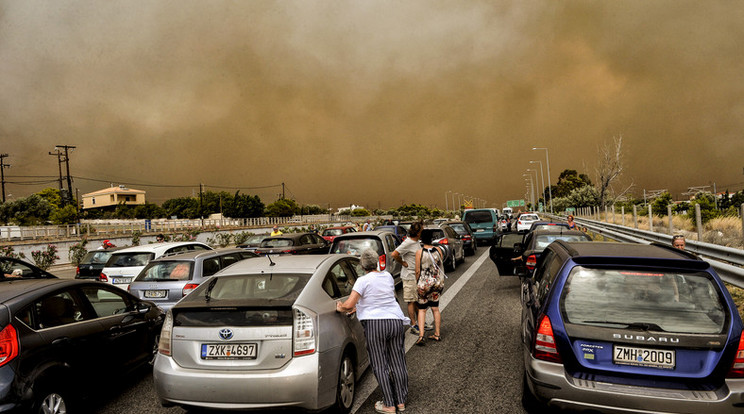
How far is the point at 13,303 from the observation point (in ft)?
13.2

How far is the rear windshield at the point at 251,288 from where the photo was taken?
444 centimetres

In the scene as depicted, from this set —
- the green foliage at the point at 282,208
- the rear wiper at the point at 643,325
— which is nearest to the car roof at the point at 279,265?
the rear wiper at the point at 643,325

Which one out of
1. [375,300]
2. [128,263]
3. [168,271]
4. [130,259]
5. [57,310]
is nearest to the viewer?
[375,300]

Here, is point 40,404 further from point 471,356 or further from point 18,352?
point 471,356

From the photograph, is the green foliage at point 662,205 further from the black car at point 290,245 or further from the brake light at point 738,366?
the brake light at point 738,366

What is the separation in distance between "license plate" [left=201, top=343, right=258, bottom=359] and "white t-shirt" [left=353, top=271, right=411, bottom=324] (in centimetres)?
106

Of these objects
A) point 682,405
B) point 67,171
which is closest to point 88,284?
point 682,405

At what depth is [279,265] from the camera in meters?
5.04

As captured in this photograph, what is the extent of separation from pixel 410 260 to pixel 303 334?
11.0 feet

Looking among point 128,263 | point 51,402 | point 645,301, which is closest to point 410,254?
point 645,301

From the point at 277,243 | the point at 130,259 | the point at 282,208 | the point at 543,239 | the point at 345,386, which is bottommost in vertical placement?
the point at 345,386

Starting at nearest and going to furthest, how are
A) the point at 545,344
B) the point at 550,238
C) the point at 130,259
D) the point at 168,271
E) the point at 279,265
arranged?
the point at 545,344
the point at 279,265
the point at 168,271
the point at 550,238
the point at 130,259

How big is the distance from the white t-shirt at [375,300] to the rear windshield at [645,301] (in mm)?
1545

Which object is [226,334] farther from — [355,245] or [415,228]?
[355,245]
